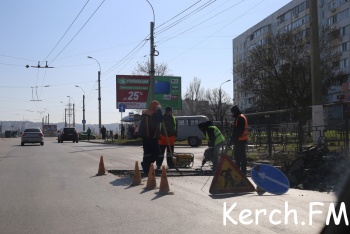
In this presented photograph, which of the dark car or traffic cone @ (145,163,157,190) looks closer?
traffic cone @ (145,163,157,190)

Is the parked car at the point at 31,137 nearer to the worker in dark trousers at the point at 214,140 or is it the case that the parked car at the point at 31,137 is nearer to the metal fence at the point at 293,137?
the metal fence at the point at 293,137

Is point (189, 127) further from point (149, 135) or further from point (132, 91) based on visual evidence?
point (149, 135)

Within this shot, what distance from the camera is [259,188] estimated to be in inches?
354

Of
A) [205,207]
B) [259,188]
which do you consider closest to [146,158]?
[259,188]

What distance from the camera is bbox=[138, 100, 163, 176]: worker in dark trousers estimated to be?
1241 centimetres

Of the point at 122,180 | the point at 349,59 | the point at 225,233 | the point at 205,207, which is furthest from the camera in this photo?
the point at 349,59

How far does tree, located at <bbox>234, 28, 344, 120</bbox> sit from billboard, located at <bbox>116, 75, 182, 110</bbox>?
717 centimetres

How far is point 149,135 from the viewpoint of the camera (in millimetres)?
12430

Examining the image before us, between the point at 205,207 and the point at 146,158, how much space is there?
4.97 meters

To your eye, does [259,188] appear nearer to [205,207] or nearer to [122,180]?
[205,207]

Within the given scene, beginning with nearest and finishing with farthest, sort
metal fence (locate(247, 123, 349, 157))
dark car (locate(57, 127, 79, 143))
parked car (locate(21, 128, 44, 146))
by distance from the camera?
metal fence (locate(247, 123, 349, 157))
parked car (locate(21, 128, 44, 146))
dark car (locate(57, 127, 79, 143))

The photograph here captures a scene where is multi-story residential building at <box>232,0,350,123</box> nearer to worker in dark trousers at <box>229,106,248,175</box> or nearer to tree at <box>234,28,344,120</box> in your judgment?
tree at <box>234,28,344,120</box>

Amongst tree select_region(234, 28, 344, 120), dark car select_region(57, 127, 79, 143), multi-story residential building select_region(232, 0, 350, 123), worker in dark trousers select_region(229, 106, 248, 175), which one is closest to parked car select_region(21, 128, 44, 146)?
dark car select_region(57, 127, 79, 143)

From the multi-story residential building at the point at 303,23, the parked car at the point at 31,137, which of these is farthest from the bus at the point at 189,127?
the multi-story residential building at the point at 303,23
